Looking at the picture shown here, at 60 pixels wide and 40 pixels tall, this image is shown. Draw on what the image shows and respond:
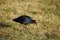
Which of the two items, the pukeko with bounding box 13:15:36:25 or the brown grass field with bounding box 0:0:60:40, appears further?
the pukeko with bounding box 13:15:36:25

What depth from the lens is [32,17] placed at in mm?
8773

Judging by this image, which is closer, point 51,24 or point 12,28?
point 12,28

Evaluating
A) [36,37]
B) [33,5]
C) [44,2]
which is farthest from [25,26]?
[44,2]

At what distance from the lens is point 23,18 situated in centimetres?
805

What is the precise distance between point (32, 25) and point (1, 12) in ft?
5.09

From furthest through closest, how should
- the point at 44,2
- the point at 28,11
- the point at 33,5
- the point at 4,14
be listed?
1. the point at 44,2
2. the point at 33,5
3. the point at 28,11
4. the point at 4,14

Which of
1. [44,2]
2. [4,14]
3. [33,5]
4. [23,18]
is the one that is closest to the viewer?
[23,18]

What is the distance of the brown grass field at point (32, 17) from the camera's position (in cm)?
722

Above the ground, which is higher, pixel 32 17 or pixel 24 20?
pixel 24 20

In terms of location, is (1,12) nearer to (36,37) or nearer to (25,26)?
(25,26)

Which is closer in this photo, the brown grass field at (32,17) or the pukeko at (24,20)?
the brown grass field at (32,17)

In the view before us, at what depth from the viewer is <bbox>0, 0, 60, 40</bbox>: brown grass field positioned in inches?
284

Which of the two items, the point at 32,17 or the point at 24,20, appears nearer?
the point at 24,20

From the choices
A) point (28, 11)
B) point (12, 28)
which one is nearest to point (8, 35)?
point (12, 28)
